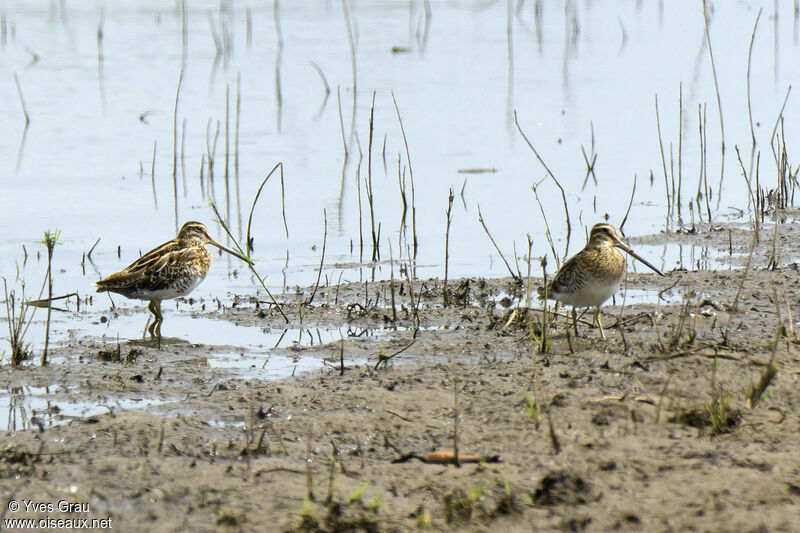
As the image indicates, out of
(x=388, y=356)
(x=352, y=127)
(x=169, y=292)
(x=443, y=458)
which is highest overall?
(x=352, y=127)

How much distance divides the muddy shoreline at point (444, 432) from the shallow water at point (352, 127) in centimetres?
127

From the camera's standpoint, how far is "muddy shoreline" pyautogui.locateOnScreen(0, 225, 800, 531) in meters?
4.35

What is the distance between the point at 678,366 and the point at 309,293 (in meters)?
3.36

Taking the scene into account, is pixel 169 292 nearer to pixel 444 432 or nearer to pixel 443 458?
pixel 444 432

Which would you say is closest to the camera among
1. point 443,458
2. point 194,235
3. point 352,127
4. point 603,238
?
point 443,458

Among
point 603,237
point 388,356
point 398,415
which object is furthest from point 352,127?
point 398,415

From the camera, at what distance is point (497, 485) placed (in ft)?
14.8

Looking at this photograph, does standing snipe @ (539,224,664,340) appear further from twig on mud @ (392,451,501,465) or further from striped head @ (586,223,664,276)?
twig on mud @ (392,451,501,465)

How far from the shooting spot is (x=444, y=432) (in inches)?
208

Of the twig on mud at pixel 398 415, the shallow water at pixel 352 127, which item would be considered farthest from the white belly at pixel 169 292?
the twig on mud at pixel 398 415

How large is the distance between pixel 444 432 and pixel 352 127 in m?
8.93

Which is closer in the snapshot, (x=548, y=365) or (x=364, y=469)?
(x=364, y=469)

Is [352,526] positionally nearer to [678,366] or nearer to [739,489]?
[739,489]

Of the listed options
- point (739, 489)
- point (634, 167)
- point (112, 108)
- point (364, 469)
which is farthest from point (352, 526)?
point (112, 108)
